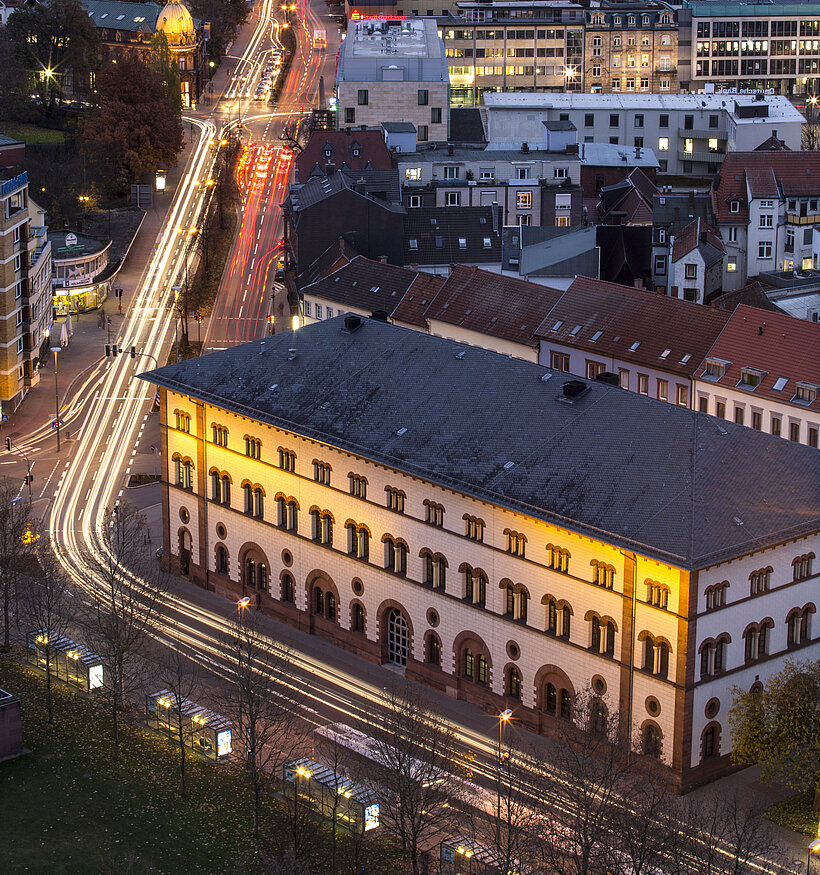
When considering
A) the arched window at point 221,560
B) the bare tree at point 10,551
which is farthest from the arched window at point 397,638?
the bare tree at point 10,551

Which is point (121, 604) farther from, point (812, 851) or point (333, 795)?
point (812, 851)

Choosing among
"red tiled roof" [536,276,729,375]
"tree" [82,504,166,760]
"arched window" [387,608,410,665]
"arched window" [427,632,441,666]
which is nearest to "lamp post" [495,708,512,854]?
"arched window" [427,632,441,666]

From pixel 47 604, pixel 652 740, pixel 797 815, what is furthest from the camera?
pixel 47 604

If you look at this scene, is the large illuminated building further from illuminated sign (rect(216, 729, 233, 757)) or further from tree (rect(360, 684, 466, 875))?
illuminated sign (rect(216, 729, 233, 757))

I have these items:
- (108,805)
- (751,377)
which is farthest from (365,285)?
(108,805)

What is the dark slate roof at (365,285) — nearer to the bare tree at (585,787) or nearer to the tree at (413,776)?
the tree at (413,776)
